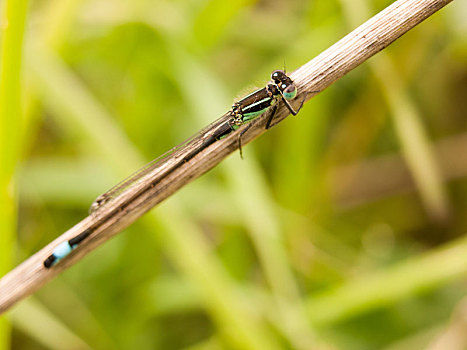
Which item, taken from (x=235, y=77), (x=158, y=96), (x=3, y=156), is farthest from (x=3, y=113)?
(x=235, y=77)

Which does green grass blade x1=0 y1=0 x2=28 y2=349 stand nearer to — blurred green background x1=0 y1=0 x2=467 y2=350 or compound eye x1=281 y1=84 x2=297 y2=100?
blurred green background x1=0 y1=0 x2=467 y2=350

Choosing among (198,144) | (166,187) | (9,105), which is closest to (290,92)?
(198,144)

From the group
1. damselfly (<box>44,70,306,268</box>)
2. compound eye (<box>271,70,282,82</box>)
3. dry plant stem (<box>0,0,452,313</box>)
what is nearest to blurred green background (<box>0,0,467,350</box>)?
damselfly (<box>44,70,306,268</box>)

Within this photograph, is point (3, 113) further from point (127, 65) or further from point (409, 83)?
point (409, 83)

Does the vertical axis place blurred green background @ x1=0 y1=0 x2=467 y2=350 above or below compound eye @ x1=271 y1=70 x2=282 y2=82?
above

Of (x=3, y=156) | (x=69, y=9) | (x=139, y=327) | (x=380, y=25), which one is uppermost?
(x=69, y=9)

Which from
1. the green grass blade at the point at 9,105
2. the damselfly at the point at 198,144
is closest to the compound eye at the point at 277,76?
the damselfly at the point at 198,144

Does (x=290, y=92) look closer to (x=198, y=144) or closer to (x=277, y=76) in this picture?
(x=277, y=76)
